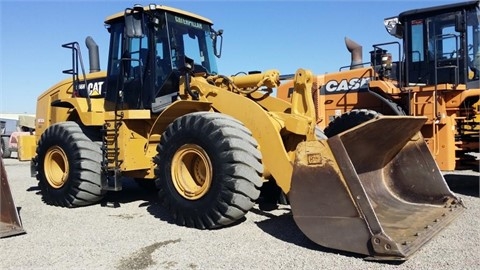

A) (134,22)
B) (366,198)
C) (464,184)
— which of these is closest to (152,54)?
(134,22)

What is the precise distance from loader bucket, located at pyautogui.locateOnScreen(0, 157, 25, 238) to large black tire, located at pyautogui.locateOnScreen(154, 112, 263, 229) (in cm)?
165

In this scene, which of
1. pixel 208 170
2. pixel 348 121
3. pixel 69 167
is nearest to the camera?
pixel 208 170

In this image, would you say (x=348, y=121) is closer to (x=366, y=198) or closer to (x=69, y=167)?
(x=366, y=198)

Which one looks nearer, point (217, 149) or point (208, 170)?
point (217, 149)

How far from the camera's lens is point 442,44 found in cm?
852

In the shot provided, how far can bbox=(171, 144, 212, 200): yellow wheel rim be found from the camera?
5.44 meters

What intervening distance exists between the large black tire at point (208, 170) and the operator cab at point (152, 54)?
122cm

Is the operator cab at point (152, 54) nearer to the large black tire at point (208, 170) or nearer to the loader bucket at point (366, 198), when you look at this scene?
the large black tire at point (208, 170)

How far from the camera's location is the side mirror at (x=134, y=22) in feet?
20.6

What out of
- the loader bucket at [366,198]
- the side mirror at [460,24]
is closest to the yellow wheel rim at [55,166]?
the loader bucket at [366,198]

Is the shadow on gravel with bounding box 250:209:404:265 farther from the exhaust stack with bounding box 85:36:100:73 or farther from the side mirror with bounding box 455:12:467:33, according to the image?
the side mirror with bounding box 455:12:467:33

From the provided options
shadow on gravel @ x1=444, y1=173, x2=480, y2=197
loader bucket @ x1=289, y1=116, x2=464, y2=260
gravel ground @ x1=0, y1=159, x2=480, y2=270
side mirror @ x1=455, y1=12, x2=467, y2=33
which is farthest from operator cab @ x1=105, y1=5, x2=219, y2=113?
shadow on gravel @ x1=444, y1=173, x2=480, y2=197

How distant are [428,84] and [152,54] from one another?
16.3 feet

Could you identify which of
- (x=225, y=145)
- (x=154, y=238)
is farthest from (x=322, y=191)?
(x=154, y=238)
